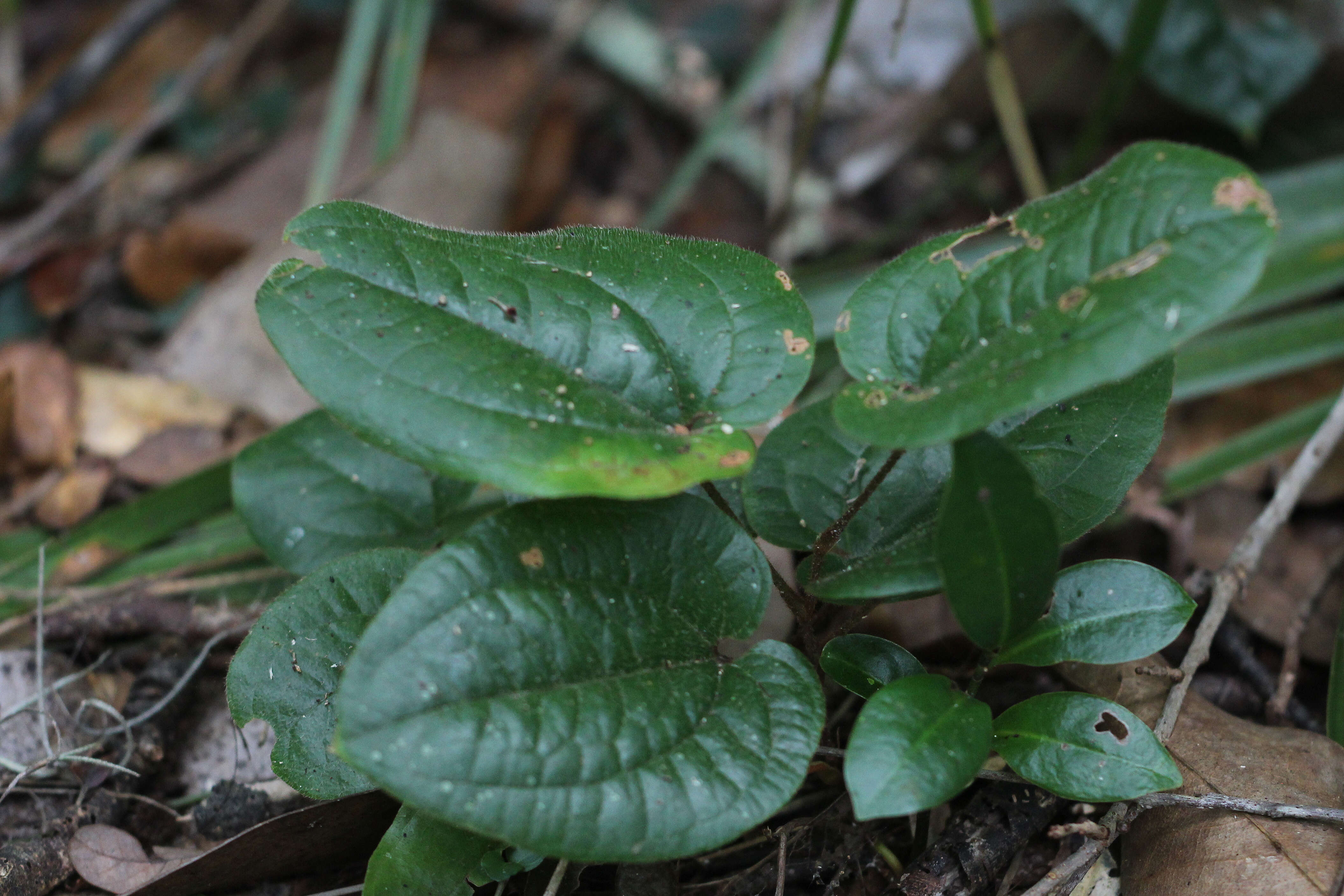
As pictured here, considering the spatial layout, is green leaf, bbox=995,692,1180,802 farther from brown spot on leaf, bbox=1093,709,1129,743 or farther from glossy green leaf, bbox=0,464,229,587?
glossy green leaf, bbox=0,464,229,587

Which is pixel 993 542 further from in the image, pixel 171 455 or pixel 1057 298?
pixel 171 455

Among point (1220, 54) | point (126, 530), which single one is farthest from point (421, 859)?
point (1220, 54)

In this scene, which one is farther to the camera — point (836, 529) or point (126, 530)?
point (126, 530)

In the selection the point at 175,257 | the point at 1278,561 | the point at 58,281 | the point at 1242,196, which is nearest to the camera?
the point at 1242,196

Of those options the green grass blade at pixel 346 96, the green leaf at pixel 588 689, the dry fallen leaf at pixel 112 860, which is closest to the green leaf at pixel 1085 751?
the green leaf at pixel 588 689

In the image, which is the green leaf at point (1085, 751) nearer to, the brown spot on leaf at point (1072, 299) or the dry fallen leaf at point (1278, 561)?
the brown spot on leaf at point (1072, 299)

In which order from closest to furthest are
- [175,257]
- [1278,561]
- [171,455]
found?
[1278,561]
[171,455]
[175,257]

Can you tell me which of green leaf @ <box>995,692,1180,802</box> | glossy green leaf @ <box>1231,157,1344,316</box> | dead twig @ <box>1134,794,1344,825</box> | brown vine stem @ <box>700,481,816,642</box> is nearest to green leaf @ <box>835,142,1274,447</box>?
brown vine stem @ <box>700,481,816,642</box>

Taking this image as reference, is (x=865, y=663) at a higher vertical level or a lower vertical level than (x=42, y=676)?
higher
